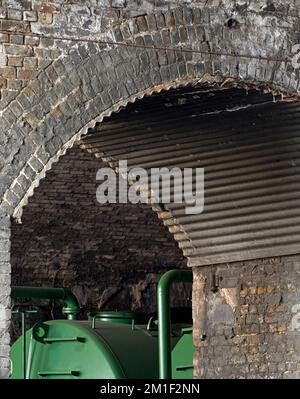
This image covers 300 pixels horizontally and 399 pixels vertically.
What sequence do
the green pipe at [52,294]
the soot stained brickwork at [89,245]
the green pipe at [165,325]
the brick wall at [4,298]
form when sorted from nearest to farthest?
the brick wall at [4,298] → the green pipe at [165,325] → the green pipe at [52,294] → the soot stained brickwork at [89,245]

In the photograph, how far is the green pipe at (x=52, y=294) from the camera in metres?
14.7

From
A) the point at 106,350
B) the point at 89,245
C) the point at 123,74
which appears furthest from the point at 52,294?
the point at 123,74

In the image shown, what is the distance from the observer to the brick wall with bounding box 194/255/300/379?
43.0ft

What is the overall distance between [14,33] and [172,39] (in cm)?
137

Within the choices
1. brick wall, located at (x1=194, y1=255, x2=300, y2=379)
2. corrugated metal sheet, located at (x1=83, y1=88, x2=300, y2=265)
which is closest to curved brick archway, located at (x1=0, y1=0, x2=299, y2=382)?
corrugated metal sheet, located at (x1=83, y1=88, x2=300, y2=265)

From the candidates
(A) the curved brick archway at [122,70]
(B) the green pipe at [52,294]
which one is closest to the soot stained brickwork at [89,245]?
(B) the green pipe at [52,294]

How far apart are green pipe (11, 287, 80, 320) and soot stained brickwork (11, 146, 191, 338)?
138cm

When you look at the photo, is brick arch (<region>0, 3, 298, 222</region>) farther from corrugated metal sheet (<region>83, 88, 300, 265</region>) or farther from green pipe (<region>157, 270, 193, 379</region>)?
green pipe (<region>157, 270, 193, 379</region>)

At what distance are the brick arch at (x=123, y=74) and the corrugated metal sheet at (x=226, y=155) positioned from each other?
0.37m

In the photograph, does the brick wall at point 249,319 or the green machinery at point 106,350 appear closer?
the brick wall at point 249,319

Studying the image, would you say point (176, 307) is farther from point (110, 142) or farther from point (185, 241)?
point (110, 142)

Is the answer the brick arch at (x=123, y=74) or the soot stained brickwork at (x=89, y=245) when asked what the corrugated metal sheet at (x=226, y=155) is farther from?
the soot stained brickwork at (x=89, y=245)

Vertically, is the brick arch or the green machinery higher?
the brick arch

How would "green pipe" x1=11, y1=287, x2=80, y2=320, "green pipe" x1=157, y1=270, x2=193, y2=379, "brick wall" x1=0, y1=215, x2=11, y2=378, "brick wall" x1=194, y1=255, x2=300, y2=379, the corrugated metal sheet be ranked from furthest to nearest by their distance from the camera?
"green pipe" x1=11, y1=287, x2=80, y2=320 → "green pipe" x1=157, y1=270, x2=193, y2=379 → "brick wall" x1=194, y1=255, x2=300, y2=379 → the corrugated metal sheet → "brick wall" x1=0, y1=215, x2=11, y2=378
